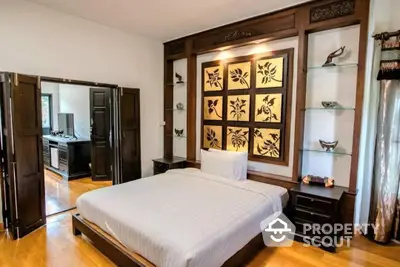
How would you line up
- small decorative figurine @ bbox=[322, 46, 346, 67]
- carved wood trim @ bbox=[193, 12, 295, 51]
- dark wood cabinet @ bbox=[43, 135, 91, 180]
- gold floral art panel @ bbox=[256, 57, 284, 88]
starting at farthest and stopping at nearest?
dark wood cabinet @ bbox=[43, 135, 91, 180], gold floral art panel @ bbox=[256, 57, 284, 88], carved wood trim @ bbox=[193, 12, 295, 51], small decorative figurine @ bbox=[322, 46, 346, 67]

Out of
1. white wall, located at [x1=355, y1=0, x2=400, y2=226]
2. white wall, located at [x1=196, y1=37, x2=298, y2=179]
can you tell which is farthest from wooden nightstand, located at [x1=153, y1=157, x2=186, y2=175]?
white wall, located at [x1=355, y1=0, x2=400, y2=226]

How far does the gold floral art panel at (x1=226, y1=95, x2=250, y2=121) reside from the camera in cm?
365

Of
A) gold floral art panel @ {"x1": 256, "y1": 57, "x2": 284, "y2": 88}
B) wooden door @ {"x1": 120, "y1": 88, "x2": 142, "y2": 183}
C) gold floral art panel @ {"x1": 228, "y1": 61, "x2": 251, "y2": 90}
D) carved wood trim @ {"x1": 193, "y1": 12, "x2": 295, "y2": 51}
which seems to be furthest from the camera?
wooden door @ {"x1": 120, "y1": 88, "x2": 142, "y2": 183}

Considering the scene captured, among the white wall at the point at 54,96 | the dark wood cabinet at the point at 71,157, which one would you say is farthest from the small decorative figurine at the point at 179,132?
the white wall at the point at 54,96

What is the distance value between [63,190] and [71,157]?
0.99m

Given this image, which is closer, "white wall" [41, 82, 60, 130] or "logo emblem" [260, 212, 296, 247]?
"logo emblem" [260, 212, 296, 247]

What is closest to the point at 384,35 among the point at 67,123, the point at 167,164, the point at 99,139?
the point at 167,164

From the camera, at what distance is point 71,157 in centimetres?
532

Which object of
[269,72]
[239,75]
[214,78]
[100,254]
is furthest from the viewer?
[214,78]

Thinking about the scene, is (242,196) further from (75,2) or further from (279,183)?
(75,2)

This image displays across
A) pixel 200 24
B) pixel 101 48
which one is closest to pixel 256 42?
pixel 200 24

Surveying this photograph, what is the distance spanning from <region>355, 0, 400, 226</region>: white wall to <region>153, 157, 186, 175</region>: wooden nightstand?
2653 millimetres

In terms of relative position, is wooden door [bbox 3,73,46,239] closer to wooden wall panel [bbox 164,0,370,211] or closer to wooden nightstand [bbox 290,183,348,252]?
wooden wall panel [bbox 164,0,370,211]

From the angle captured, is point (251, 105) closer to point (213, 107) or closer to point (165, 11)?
point (213, 107)
